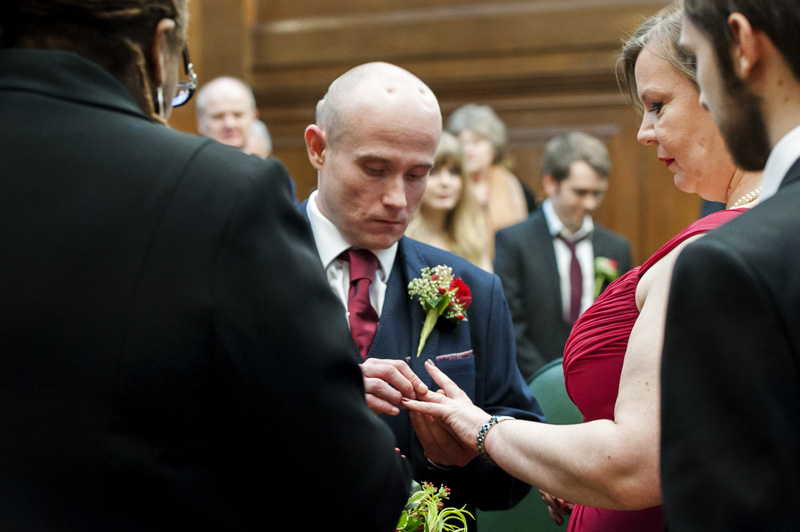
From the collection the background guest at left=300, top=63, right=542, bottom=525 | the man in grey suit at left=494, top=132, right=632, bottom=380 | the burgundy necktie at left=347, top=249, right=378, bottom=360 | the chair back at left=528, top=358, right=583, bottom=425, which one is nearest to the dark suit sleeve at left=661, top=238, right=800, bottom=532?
the background guest at left=300, top=63, right=542, bottom=525

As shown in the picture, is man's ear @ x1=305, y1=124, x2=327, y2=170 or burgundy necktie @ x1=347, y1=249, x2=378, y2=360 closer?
burgundy necktie @ x1=347, y1=249, x2=378, y2=360

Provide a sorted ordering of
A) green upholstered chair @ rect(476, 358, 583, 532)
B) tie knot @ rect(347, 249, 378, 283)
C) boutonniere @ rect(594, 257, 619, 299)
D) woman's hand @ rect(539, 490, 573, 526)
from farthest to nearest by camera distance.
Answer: boutonniere @ rect(594, 257, 619, 299) → green upholstered chair @ rect(476, 358, 583, 532) → tie knot @ rect(347, 249, 378, 283) → woman's hand @ rect(539, 490, 573, 526)

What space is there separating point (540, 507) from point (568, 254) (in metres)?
2.69

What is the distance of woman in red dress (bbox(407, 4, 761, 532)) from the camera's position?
58.9 inches

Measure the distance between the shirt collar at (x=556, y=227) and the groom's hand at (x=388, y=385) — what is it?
130 inches

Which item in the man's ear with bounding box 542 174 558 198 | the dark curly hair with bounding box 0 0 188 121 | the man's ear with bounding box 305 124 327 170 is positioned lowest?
the man's ear with bounding box 542 174 558 198

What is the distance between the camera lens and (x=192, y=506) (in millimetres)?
1131

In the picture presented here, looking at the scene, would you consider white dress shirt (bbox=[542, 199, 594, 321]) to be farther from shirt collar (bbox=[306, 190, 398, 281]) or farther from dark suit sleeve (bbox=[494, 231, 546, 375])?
shirt collar (bbox=[306, 190, 398, 281])

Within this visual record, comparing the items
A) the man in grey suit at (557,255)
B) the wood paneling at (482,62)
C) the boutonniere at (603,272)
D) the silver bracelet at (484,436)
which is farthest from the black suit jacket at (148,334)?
the wood paneling at (482,62)

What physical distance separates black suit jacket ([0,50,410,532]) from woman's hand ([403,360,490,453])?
673 millimetres

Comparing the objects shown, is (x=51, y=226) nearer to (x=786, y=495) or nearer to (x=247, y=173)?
(x=247, y=173)

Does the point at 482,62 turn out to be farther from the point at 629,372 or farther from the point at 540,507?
the point at 629,372

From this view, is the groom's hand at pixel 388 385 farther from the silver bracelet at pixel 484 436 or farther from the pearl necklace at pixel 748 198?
the pearl necklace at pixel 748 198

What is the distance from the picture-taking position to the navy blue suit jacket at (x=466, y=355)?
6.98ft
